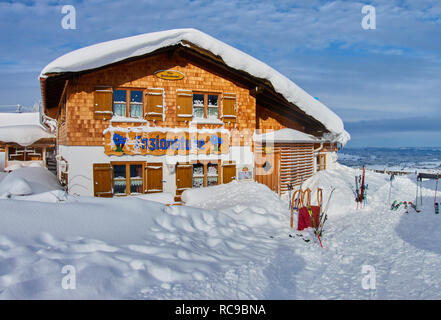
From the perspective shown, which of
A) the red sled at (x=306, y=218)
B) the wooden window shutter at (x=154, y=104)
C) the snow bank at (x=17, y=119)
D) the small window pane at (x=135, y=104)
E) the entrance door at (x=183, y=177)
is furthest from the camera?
the snow bank at (x=17, y=119)

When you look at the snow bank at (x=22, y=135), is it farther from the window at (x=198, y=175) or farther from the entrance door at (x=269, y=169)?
the entrance door at (x=269, y=169)

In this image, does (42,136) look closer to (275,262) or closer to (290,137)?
(290,137)

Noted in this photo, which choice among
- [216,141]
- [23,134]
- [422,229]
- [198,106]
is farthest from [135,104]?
[23,134]

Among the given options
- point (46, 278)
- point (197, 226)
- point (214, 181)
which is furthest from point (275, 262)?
point (214, 181)

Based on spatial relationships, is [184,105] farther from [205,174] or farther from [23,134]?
[23,134]

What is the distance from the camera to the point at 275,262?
201 inches

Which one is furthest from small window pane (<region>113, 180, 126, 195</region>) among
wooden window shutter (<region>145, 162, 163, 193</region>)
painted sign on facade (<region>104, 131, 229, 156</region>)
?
painted sign on facade (<region>104, 131, 229, 156</region>)

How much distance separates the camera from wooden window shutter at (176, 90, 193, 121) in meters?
11.3

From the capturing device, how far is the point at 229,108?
12.0m

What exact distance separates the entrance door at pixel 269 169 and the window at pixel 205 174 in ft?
6.84

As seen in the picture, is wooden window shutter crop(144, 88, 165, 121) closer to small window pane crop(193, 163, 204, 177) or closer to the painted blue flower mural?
the painted blue flower mural

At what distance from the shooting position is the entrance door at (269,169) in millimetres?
12969

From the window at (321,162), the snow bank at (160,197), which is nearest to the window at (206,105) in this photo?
the snow bank at (160,197)
